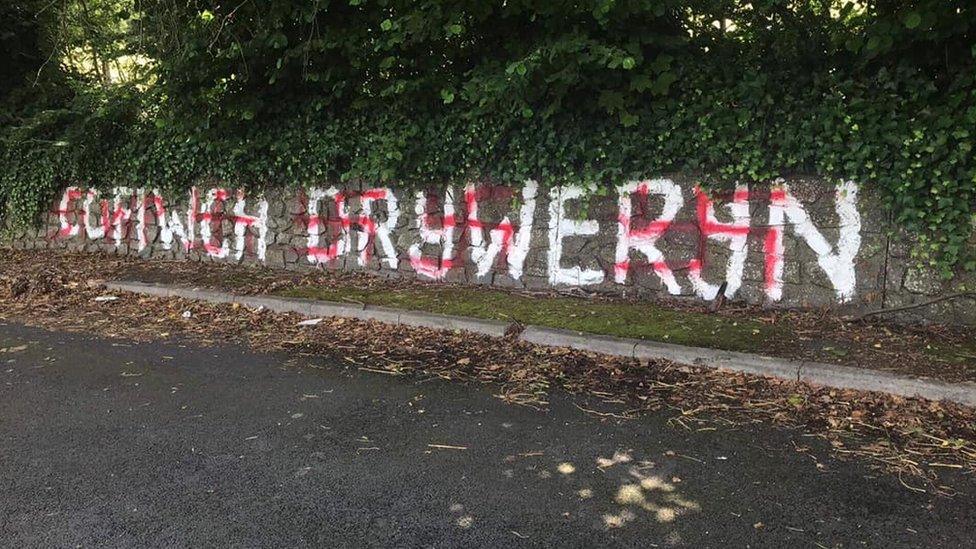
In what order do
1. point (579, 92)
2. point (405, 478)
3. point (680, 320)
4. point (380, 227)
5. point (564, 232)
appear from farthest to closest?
point (380, 227) < point (564, 232) < point (579, 92) < point (680, 320) < point (405, 478)

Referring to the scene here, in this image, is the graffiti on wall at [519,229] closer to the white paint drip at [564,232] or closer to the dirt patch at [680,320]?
the white paint drip at [564,232]

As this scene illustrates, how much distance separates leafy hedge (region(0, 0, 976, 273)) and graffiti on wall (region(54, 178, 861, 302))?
0.29 metres

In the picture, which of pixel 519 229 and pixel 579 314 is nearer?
pixel 579 314

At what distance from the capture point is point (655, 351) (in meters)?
5.64

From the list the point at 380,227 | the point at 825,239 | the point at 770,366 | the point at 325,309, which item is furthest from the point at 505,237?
the point at 770,366

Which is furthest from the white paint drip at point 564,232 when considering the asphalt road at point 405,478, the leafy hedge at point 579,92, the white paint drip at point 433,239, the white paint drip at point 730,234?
the asphalt road at point 405,478

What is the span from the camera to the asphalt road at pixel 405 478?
119 inches

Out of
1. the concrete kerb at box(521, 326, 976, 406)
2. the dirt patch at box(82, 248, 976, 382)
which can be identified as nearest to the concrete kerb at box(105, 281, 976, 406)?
the concrete kerb at box(521, 326, 976, 406)

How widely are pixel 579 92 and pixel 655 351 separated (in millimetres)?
3240

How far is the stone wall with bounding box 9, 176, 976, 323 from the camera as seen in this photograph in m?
6.55

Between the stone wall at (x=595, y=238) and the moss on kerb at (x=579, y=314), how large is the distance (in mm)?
533

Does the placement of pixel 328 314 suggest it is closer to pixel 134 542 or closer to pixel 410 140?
pixel 410 140

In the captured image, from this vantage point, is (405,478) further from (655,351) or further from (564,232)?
(564,232)

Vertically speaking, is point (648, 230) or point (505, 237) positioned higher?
point (648, 230)
